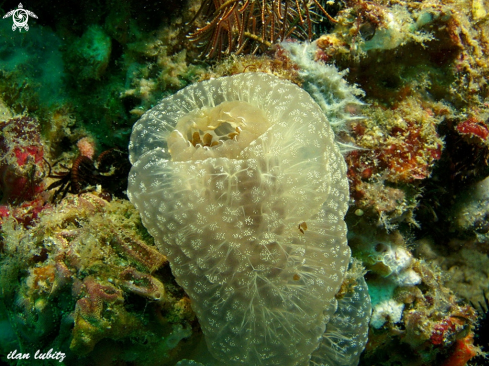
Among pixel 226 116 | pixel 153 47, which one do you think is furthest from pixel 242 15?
pixel 226 116

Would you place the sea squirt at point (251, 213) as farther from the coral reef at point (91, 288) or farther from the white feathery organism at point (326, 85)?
the white feathery organism at point (326, 85)

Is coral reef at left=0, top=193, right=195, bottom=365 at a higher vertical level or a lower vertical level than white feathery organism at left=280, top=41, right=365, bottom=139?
lower

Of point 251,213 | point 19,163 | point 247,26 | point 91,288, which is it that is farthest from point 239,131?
point 19,163

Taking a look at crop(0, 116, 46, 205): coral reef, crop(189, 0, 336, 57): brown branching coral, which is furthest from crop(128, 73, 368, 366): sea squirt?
crop(0, 116, 46, 205): coral reef

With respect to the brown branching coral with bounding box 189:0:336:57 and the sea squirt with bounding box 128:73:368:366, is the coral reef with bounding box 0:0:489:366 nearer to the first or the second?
the brown branching coral with bounding box 189:0:336:57

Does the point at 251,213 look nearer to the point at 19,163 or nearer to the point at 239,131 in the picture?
the point at 239,131

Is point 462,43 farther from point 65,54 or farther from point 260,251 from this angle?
point 65,54
